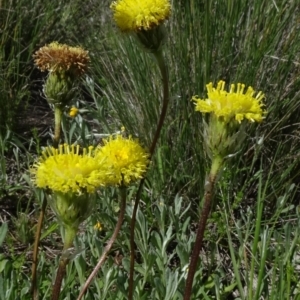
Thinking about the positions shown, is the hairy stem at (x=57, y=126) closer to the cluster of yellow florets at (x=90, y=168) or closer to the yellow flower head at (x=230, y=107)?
the cluster of yellow florets at (x=90, y=168)

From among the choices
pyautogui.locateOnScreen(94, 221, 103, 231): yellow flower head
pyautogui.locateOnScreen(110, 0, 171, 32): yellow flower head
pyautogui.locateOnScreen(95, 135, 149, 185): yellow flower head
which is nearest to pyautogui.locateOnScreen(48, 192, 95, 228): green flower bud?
pyautogui.locateOnScreen(95, 135, 149, 185): yellow flower head

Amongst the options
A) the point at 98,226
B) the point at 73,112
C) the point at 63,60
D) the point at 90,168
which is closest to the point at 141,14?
the point at 63,60

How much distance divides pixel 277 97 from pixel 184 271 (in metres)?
0.87

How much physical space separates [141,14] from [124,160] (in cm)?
33

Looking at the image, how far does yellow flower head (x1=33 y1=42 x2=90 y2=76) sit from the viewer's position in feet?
5.14

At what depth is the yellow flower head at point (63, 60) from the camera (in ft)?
5.14

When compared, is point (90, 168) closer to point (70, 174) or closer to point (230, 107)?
point (70, 174)

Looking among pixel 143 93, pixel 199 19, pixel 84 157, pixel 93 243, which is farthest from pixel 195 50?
pixel 84 157

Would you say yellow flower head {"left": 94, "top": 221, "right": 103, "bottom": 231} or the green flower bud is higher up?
the green flower bud

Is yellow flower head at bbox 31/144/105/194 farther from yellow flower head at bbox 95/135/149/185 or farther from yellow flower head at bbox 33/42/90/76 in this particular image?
yellow flower head at bbox 33/42/90/76

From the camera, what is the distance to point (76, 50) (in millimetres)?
1617

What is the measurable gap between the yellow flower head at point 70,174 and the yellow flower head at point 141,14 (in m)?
0.35

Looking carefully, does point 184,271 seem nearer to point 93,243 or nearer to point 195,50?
point 93,243

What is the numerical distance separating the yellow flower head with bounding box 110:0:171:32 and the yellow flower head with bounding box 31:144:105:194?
0.35m
